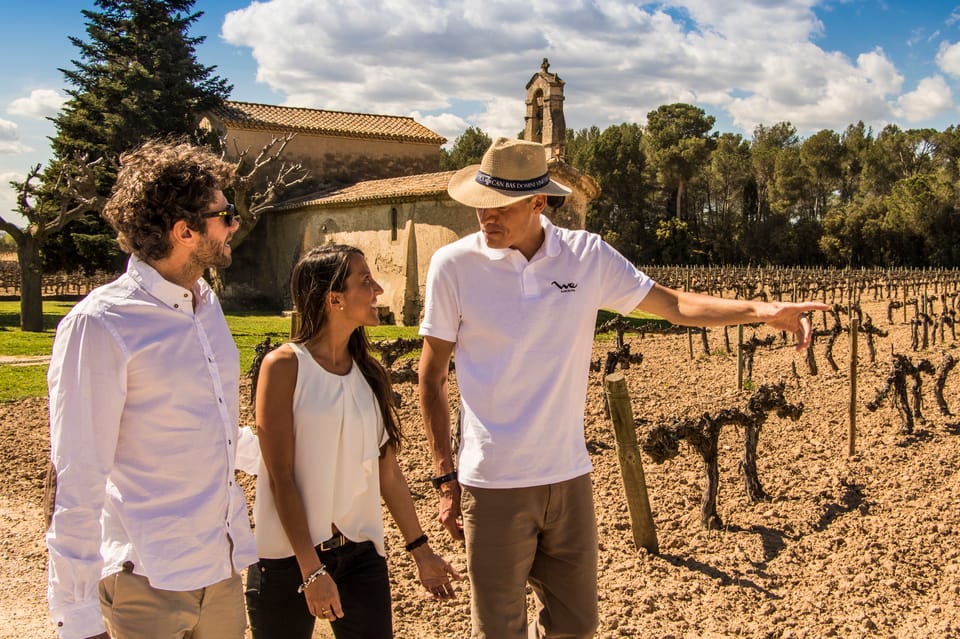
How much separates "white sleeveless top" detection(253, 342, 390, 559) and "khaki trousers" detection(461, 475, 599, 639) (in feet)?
1.21

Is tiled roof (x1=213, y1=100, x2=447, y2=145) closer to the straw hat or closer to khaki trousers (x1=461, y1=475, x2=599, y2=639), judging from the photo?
the straw hat

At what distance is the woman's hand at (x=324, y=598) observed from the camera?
7.93ft

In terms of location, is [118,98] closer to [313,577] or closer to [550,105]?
[550,105]

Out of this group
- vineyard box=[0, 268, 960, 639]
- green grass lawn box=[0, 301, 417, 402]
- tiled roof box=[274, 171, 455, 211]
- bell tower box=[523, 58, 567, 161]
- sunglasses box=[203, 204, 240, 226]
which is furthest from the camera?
bell tower box=[523, 58, 567, 161]

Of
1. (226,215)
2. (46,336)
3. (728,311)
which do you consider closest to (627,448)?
(728,311)

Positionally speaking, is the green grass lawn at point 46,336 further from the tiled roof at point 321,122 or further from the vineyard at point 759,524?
the tiled roof at point 321,122

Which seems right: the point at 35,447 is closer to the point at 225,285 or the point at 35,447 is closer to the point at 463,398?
the point at 463,398

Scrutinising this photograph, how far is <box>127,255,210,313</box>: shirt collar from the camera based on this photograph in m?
2.12

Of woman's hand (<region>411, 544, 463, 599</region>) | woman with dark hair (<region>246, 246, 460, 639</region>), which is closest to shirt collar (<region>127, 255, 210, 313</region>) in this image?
woman with dark hair (<region>246, 246, 460, 639</region>)

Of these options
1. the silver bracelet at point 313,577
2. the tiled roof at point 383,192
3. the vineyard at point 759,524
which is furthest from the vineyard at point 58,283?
the silver bracelet at point 313,577

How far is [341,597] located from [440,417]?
0.71 meters

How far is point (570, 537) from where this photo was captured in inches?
112

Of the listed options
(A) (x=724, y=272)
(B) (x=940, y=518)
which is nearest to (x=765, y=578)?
(B) (x=940, y=518)

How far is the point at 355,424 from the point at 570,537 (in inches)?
34.0
